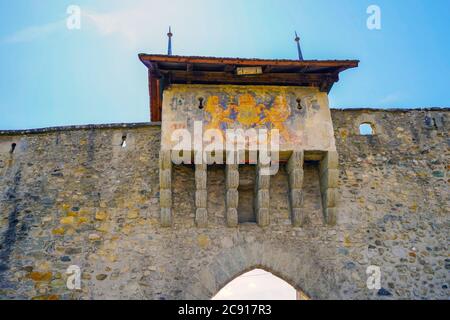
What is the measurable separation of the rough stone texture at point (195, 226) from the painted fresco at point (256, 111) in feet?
2.05

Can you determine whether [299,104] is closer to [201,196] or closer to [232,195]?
[232,195]

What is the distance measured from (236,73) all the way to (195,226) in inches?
110

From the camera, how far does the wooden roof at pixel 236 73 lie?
7945 millimetres

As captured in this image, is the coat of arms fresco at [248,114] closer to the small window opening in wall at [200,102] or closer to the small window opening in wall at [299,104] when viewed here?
the small window opening in wall at [200,102]

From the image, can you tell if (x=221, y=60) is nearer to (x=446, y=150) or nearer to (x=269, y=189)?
(x=269, y=189)

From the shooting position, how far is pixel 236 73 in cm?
819

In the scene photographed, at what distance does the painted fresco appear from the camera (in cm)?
812

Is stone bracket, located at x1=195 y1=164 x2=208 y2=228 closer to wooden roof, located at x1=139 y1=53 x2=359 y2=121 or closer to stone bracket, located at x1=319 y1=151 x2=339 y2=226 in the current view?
wooden roof, located at x1=139 y1=53 x2=359 y2=121

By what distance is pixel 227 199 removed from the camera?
26.1 feet

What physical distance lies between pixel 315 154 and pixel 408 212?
2006mm

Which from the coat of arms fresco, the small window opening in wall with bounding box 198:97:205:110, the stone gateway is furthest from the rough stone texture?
the small window opening in wall with bounding box 198:97:205:110

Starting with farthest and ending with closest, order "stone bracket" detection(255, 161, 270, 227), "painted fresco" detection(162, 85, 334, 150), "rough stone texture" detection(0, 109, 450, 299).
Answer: "painted fresco" detection(162, 85, 334, 150)
"stone bracket" detection(255, 161, 270, 227)
"rough stone texture" detection(0, 109, 450, 299)

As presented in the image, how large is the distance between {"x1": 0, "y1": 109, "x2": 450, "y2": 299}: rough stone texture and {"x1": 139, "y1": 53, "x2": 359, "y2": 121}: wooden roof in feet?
3.02

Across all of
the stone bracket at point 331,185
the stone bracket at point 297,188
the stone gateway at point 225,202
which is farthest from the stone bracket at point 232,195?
the stone bracket at point 331,185
